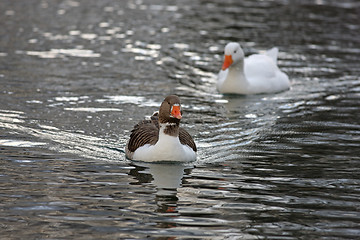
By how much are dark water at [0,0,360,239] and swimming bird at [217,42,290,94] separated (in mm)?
315

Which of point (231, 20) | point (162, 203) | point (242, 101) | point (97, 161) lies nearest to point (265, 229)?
point (162, 203)

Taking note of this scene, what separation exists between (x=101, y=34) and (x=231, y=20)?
5.41 meters

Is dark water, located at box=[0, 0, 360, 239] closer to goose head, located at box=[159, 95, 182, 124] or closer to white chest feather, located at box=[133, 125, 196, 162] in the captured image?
white chest feather, located at box=[133, 125, 196, 162]

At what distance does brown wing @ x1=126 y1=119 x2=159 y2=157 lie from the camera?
1052 cm

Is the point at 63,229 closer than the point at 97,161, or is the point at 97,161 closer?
the point at 63,229

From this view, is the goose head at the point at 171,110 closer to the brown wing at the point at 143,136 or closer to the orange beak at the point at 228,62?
the brown wing at the point at 143,136

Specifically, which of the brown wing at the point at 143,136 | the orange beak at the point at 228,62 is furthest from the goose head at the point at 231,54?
the brown wing at the point at 143,136

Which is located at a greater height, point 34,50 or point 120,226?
point 34,50

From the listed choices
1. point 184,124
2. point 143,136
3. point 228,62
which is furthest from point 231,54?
point 143,136

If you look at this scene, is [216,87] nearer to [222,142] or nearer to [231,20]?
[222,142]

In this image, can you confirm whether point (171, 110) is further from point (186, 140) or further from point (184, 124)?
point (184, 124)

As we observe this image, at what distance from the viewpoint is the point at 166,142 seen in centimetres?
1022

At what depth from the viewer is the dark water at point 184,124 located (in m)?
7.98

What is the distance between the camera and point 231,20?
82.0ft
